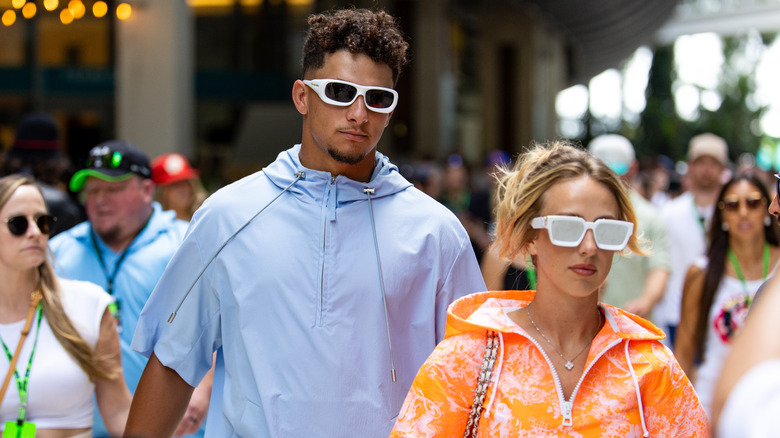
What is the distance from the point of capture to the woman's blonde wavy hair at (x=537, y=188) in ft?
9.41

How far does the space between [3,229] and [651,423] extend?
2945 mm

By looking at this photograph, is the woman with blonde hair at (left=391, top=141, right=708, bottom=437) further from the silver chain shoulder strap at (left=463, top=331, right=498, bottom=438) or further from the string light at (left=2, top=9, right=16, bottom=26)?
the string light at (left=2, top=9, right=16, bottom=26)

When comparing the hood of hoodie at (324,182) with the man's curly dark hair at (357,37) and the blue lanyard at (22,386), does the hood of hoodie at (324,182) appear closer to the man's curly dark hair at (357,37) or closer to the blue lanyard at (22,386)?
the man's curly dark hair at (357,37)

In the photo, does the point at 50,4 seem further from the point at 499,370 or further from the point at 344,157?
the point at 499,370

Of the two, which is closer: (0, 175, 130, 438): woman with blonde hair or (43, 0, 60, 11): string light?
(0, 175, 130, 438): woman with blonde hair

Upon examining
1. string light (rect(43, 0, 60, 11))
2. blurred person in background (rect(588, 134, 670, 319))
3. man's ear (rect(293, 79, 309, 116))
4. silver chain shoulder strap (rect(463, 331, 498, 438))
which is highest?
string light (rect(43, 0, 60, 11))

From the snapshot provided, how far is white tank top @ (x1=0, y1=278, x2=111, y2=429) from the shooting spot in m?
3.95

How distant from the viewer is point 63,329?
4.14m

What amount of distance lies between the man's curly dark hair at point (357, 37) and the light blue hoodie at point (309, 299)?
1.24ft

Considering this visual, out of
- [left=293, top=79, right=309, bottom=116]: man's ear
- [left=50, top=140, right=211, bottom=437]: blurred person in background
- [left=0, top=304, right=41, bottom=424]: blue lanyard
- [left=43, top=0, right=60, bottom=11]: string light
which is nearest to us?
[left=293, top=79, right=309, bottom=116]: man's ear

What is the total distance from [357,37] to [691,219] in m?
5.43

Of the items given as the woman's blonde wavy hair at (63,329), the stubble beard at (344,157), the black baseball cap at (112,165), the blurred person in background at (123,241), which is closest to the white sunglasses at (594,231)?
the stubble beard at (344,157)

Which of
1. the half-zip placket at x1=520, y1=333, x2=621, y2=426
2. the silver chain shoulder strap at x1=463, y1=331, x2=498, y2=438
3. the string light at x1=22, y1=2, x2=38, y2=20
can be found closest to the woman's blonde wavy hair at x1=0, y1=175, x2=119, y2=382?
the silver chain shoulder strap at x1=463, y1=331, x2=498, y2=438

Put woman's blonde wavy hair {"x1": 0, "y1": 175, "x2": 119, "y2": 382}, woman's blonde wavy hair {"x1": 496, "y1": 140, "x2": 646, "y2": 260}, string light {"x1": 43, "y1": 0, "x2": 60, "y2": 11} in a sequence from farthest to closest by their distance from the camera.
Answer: string light {"x1": 43, "y1": 0, "x2": 60, "y2": 11}, woman's blonde wavy hair {"x1": 0, "y1": 175, "x2": 119, "y2": 382}, woman's blonde wavy hair {"x1": 496, "y1": 140, "x2": 646, "y2": 260}
